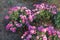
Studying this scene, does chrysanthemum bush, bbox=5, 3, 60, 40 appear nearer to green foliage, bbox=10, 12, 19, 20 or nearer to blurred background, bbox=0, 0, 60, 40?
green foliage, bbox=10, 12, 19, 20

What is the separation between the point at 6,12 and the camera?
535 centimetres

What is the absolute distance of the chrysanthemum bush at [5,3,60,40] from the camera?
4.46m

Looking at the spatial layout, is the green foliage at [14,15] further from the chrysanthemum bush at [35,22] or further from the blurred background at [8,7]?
the blurred background at [8,7]

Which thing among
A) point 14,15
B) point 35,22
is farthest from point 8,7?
point 35,22

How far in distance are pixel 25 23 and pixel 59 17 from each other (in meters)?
0.91

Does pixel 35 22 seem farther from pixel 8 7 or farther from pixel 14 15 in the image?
pixel 8 7

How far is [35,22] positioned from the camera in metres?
5.07

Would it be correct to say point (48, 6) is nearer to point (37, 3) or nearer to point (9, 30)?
point (37, 3)

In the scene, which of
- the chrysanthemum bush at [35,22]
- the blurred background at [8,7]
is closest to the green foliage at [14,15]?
the chrysanthemum bush at [35,22]

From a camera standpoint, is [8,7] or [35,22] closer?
[35,22]

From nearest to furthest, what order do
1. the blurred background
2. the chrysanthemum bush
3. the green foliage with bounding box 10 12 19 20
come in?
1. the chrysanthemum bush
2. the blurred background
3. the green foliage with bounding box 10 12 19 20

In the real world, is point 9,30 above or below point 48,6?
below

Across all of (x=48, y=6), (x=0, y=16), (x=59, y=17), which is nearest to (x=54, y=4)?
(x=48, y=6)

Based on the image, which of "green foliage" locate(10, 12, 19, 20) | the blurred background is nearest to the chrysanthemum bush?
"green foliage" locate(10, 12, 19, 20)
